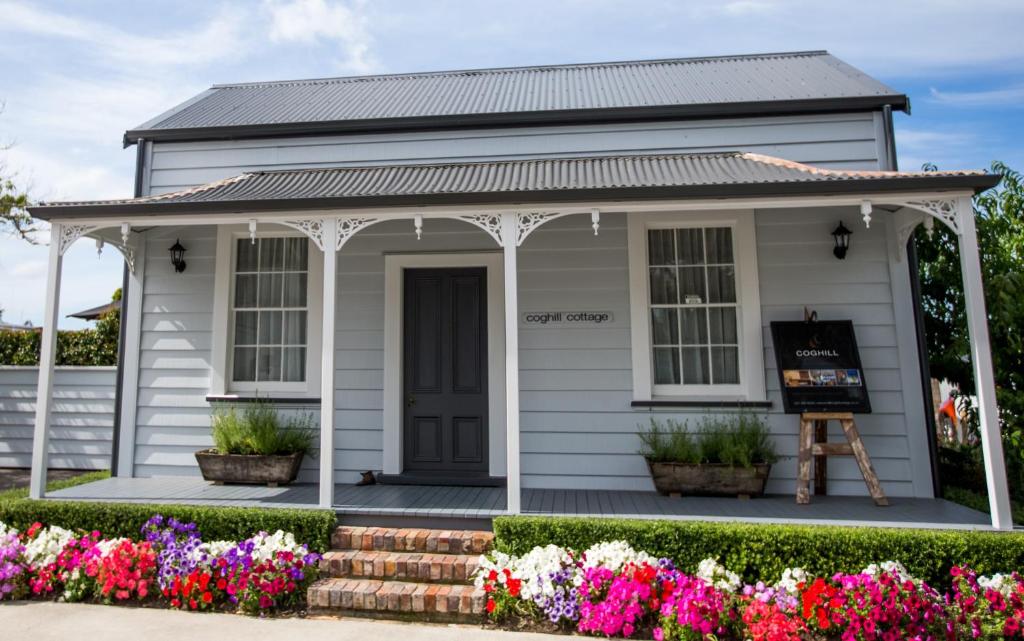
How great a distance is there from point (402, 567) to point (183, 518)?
6.01 ft

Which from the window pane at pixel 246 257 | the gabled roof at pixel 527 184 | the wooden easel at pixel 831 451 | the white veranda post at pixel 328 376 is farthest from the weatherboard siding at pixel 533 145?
the wooden easel at pixel 831 451

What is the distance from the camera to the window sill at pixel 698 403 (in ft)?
17.1

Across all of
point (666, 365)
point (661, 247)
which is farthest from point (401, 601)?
point (661, 247)

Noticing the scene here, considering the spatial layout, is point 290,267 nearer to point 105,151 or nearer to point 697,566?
point 105,151

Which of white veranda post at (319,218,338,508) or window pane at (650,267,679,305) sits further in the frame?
window pane at (650,267,679,305)

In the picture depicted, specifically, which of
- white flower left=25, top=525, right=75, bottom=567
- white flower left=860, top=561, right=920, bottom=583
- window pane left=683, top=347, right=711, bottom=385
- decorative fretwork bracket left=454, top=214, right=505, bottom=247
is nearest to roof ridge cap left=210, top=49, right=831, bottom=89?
decorative fretwork bracket left=454, top=214, right=505, bottom=247

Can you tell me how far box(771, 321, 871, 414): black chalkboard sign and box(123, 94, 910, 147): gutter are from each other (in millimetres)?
2352

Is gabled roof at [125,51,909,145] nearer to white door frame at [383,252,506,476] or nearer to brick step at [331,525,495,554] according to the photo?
white door frame at [383,252,506,476]

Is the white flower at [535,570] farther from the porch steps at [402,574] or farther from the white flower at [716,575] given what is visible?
the white flower at [716,575]

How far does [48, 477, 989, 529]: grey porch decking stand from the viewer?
4.27 m

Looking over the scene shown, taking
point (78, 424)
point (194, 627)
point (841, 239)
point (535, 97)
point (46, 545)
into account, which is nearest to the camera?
point (194, 627)

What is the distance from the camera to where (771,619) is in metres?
3.25

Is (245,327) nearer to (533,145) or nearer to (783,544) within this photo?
(533,145)

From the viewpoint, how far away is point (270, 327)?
19.8 feet
